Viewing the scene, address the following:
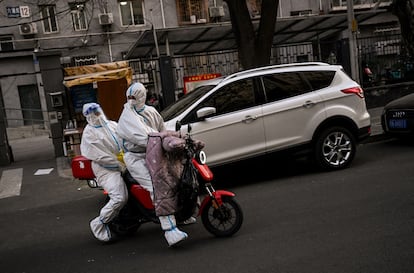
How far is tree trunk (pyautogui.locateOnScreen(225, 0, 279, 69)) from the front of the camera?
10680 mm

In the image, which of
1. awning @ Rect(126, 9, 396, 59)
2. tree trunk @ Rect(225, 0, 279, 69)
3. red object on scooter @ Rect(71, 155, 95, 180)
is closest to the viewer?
red object on scooter @ Rect(71, 155, 95, 180)

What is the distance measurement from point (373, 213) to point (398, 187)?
115cm

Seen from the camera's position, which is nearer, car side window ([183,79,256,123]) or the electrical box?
car side window ([183,79,256,123])

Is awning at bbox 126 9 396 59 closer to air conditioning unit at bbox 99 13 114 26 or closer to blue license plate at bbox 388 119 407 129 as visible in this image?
blue license plate at bbox 388 119 407 129

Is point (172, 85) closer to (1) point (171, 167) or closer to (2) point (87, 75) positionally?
(2) point (87, 75)

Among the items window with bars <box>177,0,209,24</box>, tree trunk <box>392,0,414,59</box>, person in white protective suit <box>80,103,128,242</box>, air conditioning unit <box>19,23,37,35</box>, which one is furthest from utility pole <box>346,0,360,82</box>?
air conditioning unit <box>19,23,37,35</box>

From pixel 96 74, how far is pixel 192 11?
1531 centimetres

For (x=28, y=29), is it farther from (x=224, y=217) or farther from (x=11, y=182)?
(x=224, y=217)

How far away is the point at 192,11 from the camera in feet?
86.2

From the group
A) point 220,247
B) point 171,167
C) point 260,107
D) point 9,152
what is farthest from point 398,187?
point 9,152

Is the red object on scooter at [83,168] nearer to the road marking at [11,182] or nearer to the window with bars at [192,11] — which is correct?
the road marking at [11,182]

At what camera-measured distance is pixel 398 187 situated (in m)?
5.88

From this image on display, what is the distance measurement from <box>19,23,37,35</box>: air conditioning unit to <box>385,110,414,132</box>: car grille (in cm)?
2061

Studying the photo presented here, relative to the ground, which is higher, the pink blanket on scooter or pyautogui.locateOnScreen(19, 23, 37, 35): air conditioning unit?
pyautogui.locateOnScreen(19, 23, 37, 35): air conditioning unit
